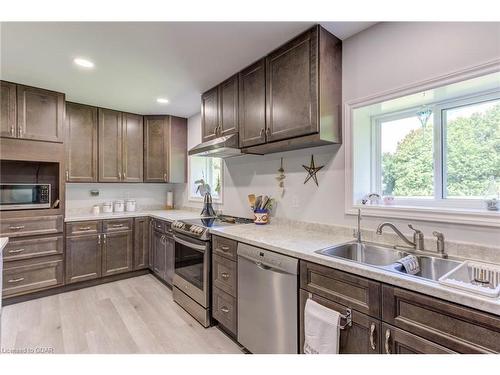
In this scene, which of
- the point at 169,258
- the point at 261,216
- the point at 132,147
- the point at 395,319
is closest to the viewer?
the point at 395,319

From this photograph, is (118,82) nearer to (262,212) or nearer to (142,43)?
(142,43)

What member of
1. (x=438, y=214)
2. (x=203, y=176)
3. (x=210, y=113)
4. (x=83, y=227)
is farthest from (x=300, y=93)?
(x=83, y=227)

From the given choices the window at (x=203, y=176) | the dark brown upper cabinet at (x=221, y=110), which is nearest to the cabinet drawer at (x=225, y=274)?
the dark brown upper cabinet at (x=221, y=110)

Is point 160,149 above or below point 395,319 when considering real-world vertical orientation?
above

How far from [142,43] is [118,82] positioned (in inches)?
36.9

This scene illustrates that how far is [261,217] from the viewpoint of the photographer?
98.7 inches

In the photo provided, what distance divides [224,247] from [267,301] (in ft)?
1.93

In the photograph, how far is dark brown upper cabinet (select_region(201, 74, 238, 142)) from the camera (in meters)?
2.54

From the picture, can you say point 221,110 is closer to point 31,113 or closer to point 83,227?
point 31,113

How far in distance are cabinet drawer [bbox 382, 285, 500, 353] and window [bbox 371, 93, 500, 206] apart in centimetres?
92

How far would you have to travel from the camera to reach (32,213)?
281 cm

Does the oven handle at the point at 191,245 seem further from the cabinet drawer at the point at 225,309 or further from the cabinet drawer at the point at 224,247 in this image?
the cabinet drawer at the point at 225,309

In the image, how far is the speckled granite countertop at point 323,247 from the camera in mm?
944

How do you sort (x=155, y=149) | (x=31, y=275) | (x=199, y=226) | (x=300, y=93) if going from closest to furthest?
(x=300, y=93) → (x=199, y=226) → (x=31, y=275) → (x=155, y=149)
